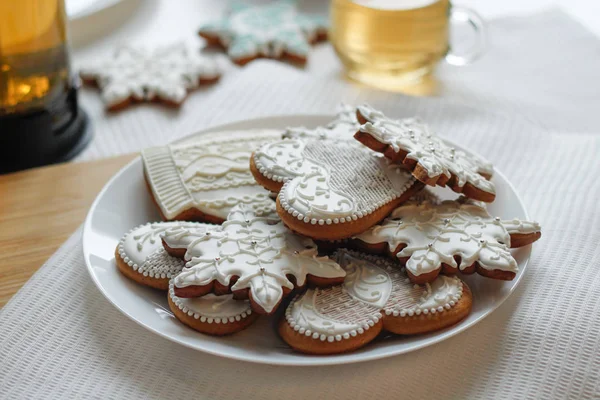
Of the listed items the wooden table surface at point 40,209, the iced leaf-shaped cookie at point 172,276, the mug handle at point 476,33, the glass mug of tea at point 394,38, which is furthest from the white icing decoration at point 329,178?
the mug handle at point 476,33

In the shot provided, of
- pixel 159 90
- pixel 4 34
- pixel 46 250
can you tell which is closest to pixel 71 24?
pixel 159 90

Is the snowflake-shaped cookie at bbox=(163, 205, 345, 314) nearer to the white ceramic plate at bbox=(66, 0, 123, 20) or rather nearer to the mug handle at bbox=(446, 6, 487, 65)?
the mug handle at bbox=(446, 6, 487, 65)

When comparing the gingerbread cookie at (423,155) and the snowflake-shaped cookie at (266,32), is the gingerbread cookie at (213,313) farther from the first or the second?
the snowflake-shaped cookie at (266,32)

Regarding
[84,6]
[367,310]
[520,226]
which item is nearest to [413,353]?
[367,310]

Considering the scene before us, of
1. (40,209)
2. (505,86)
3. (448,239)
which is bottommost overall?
(40,209)

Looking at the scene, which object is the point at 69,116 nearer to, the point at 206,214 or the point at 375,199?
the point at 206,214

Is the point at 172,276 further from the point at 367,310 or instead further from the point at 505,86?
the point at 505,86

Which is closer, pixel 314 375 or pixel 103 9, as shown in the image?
pixel 314 375
